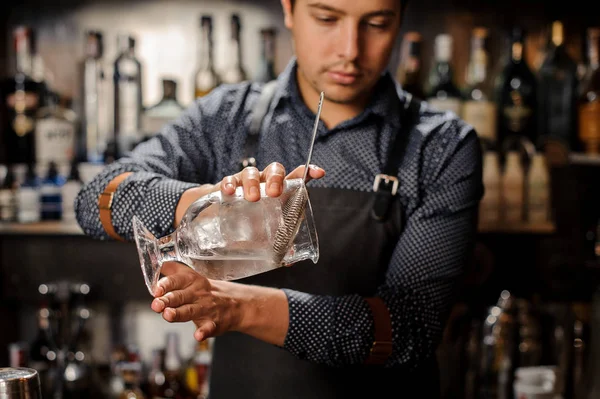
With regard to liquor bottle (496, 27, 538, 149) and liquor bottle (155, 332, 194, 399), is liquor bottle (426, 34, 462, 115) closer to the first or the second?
liquor bottle (496, 27, 538, 149)

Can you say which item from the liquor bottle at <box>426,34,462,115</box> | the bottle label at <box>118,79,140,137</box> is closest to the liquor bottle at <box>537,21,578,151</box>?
the liquor bottle at <box>426,34,462,115</box>

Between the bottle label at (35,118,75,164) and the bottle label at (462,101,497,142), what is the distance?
1117 mm

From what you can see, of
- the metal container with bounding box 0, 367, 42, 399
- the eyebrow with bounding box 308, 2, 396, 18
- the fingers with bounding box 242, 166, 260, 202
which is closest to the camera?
the metal container with bounding box 0, 367, 42, 399

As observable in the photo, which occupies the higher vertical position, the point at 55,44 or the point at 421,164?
the point at 55,44

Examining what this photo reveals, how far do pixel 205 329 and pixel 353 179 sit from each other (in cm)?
54

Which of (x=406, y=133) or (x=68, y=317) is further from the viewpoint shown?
(x=68, y=317)

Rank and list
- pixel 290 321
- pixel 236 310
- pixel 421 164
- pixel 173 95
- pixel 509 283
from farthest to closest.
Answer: pixel 509 283 < pixel 173 95 < pixel 421 164 < pixel 290 321 < pixel 236 310

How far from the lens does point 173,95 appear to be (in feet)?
6.90

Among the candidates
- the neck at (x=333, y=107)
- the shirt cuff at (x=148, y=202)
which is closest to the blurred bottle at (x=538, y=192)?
the neck at (x=333, y=107)

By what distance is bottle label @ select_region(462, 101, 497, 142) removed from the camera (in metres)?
2.00

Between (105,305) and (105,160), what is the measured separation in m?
0.53

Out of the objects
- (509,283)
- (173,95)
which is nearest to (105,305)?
(173,95)

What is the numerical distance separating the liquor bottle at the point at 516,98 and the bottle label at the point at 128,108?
105cm

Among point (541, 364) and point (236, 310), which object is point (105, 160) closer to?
point (236, 310)
